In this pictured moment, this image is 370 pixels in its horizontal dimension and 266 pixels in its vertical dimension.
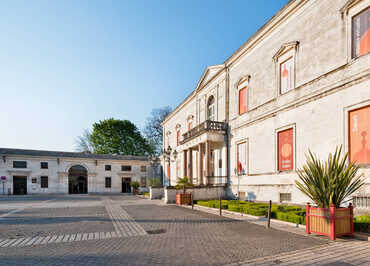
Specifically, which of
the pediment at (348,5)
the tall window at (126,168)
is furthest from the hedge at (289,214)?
the tall window at (126,168)

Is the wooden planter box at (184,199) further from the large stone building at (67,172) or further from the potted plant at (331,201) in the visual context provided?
the large stone building at (67,172)

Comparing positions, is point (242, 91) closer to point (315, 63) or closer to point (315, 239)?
point (315, 63)

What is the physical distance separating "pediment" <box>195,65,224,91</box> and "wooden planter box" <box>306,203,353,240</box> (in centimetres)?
1754

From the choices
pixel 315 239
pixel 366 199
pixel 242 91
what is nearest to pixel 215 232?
pixel 315 239

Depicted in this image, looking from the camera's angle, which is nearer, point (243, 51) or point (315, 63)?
point (315, 63)

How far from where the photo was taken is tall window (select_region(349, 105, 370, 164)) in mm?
10306

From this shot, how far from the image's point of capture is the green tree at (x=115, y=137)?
164ft

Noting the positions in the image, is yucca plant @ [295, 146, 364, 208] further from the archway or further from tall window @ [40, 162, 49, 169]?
tall window @ [40, 162, 49, 169]

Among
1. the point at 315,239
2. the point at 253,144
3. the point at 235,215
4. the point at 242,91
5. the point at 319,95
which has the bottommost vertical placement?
the point at 235,215

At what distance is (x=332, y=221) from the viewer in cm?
684

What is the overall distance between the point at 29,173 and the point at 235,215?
126ft

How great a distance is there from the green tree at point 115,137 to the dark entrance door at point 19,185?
1441 centimetres

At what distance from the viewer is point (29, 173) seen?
38.7 metres

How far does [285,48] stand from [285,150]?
21.1 ft
